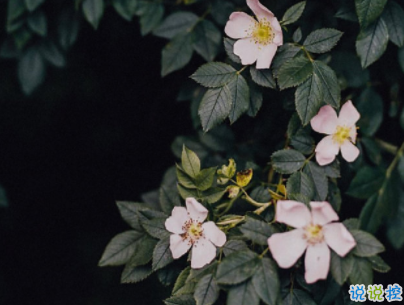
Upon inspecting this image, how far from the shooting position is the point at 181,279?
1.34 meters

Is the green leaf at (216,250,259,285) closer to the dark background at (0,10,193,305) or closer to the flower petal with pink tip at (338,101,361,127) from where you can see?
the flower petal with pink tip at (338,101,361,127)

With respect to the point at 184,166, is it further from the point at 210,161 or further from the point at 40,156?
the point at 40,156

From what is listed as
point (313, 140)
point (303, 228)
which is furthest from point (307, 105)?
point (303, 228)

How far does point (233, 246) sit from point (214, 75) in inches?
15.7

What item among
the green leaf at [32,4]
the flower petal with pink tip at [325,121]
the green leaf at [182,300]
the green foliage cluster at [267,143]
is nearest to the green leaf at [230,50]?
the green foliage cluster at [267,143]

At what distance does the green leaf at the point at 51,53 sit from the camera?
6.84 feet

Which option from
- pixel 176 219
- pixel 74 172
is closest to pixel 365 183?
pixel 176 219

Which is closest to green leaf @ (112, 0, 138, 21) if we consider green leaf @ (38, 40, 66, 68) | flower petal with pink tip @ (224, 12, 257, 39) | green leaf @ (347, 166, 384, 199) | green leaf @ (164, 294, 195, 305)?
green leaf @ (38, 40, 66, 68)

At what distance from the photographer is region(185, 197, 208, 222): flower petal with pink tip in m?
1.32

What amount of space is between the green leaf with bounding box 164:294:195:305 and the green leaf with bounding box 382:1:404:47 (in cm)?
79

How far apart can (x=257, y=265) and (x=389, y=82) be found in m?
0.77

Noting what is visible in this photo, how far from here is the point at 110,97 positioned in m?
2.54

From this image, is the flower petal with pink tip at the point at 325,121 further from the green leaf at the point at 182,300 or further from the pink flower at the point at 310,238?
the green leaf at the point at 182,300

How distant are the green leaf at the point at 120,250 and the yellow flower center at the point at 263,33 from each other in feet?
1.83
